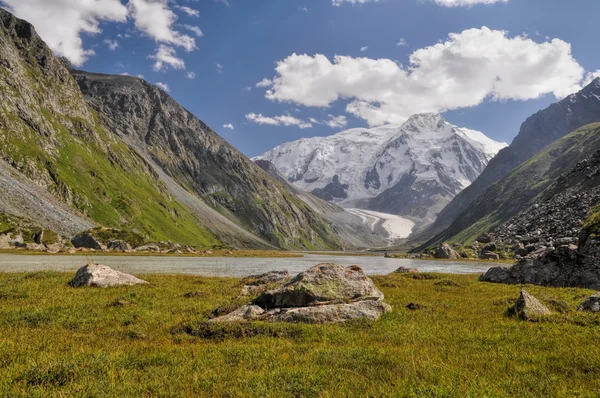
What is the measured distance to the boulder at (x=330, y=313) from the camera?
17.8 metres

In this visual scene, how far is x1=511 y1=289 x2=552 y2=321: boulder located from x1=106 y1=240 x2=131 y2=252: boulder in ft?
380

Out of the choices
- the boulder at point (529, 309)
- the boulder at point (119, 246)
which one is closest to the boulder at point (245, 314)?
the boulder at point (529, 309)

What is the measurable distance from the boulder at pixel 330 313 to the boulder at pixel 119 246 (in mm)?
110162

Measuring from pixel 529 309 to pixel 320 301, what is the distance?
11.1m

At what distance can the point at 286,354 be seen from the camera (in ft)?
39.3

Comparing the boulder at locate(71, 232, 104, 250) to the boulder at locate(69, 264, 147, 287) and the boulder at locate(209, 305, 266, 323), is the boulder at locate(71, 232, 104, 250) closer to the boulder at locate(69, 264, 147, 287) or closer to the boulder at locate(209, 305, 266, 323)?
the boulder at locate(69, 264, 147, 287)

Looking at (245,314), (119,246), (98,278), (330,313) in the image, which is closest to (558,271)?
(330,313)

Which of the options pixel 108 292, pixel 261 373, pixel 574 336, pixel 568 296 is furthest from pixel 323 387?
pixel 568 296

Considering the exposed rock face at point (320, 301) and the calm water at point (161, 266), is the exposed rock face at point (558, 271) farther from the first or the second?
the calm water at point (161, 266)

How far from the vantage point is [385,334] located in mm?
15492

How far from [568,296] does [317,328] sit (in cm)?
2103

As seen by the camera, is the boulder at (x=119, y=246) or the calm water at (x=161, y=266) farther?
the boulder at (x=119, y=246)

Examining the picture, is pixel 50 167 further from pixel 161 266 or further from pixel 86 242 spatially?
pixel 161 266

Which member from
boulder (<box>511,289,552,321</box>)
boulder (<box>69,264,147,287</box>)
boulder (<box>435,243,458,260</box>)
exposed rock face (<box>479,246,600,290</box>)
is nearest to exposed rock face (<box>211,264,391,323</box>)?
boulder (<box>511,289,552,321</box>)
